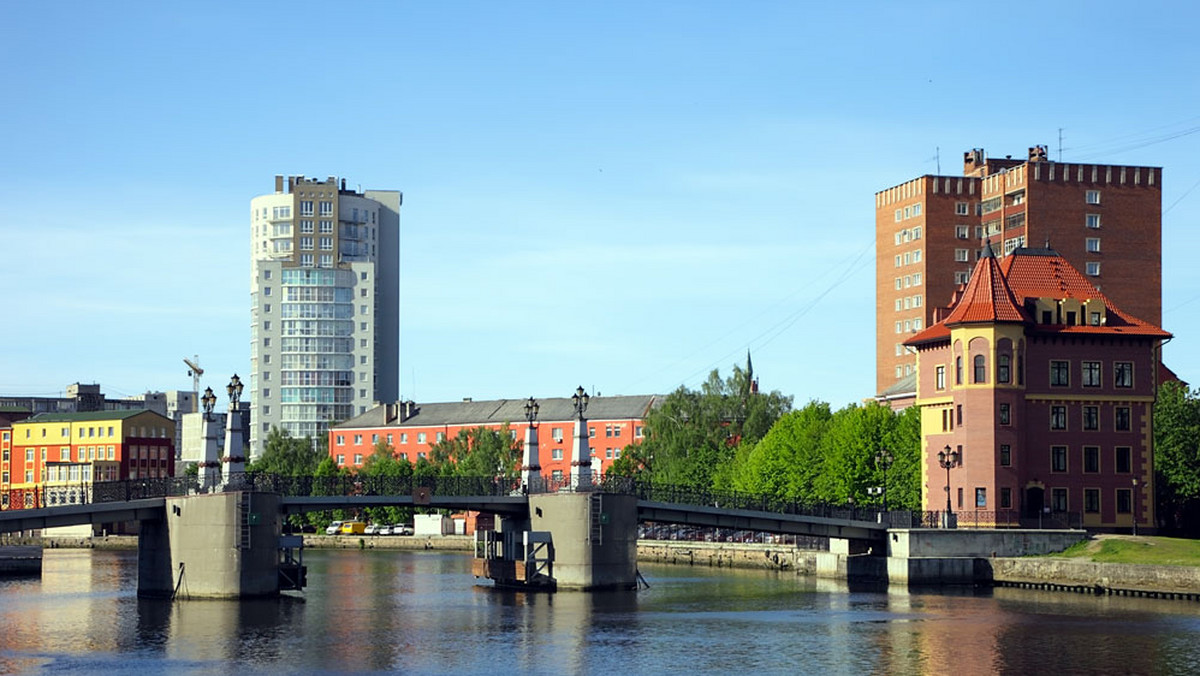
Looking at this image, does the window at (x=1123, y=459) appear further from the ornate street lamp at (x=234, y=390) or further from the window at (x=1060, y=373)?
the ornate street lamp at (x=234, y=390)

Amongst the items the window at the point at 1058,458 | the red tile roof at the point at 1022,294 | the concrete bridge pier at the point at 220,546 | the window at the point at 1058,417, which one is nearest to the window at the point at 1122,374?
the red tile roof at the point at 1022,294

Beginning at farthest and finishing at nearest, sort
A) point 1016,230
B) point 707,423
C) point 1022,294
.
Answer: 1. point 1016,230
2. point 707,423
3. point 1022,294

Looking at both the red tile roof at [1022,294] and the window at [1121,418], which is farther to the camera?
the window at [1121,418]

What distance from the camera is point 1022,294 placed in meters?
107

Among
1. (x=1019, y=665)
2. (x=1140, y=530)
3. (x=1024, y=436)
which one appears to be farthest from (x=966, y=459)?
(x=1019, y=665)

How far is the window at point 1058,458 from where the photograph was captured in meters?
106

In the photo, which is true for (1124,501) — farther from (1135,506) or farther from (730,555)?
(730,555)

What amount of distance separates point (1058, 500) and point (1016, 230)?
8186 cm

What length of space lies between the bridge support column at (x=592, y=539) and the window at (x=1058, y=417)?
2848 cm

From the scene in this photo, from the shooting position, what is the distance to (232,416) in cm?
8938

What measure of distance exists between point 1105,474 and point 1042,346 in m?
9.10

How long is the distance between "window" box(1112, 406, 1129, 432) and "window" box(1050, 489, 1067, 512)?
550cm

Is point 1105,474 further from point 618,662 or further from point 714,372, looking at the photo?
point 714,372

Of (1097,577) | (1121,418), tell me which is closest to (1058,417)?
(1121,418)
